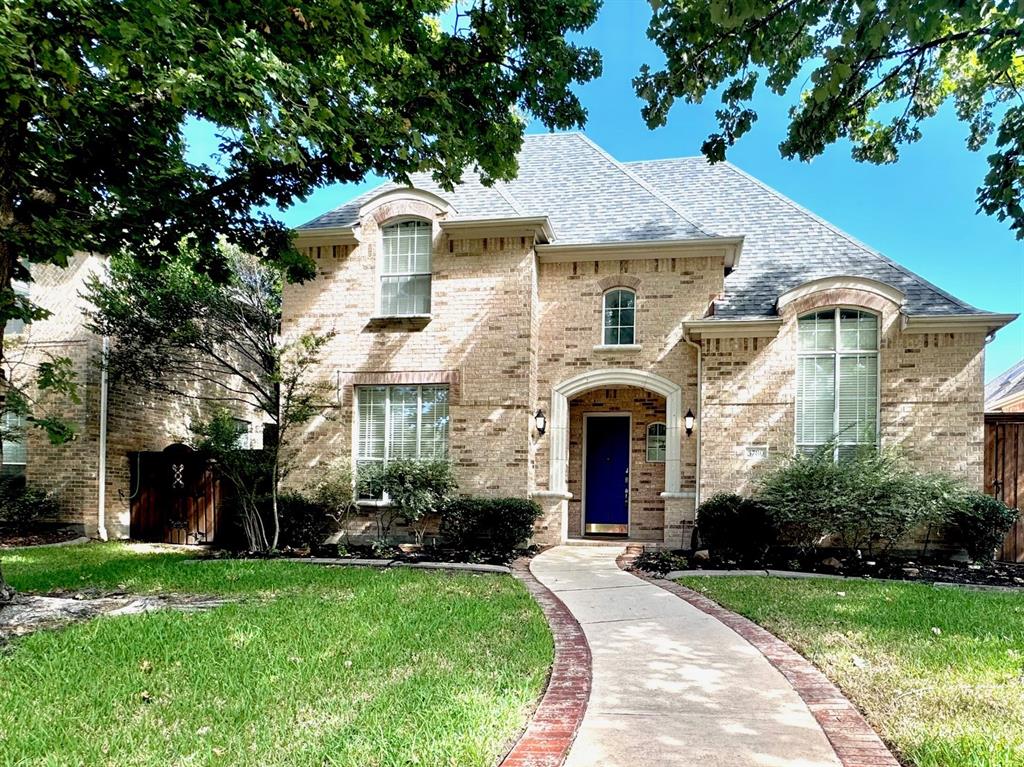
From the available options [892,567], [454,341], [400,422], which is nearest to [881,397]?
[892,567]

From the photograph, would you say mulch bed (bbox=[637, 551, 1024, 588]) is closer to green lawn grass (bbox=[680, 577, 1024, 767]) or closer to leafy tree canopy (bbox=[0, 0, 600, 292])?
green lawn grass (bbox=[680, 577, 1024, 767])

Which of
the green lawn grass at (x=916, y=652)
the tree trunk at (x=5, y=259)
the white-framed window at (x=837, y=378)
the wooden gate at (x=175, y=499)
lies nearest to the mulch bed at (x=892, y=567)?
the green lawn grass at (x=916, y=652)

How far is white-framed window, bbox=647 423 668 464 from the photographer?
1256 cm

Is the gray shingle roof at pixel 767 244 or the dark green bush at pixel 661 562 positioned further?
the gray shingle roof at pixel 767 244

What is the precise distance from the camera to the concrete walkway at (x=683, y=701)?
3.28 m

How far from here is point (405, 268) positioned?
1214cm

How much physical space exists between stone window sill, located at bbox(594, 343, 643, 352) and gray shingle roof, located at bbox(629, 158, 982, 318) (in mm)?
1601

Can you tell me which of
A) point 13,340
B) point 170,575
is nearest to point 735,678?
point 170,575

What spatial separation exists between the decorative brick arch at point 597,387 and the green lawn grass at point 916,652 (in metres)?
3.56

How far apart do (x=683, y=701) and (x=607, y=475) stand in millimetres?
9149

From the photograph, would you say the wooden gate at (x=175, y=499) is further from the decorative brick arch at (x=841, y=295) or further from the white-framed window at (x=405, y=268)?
the decorative brick arch at (x=841, y=295)

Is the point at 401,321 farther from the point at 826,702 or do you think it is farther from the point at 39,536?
the point at 826,702

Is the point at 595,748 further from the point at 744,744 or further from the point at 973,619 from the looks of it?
the point at 973,619

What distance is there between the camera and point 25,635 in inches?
213
